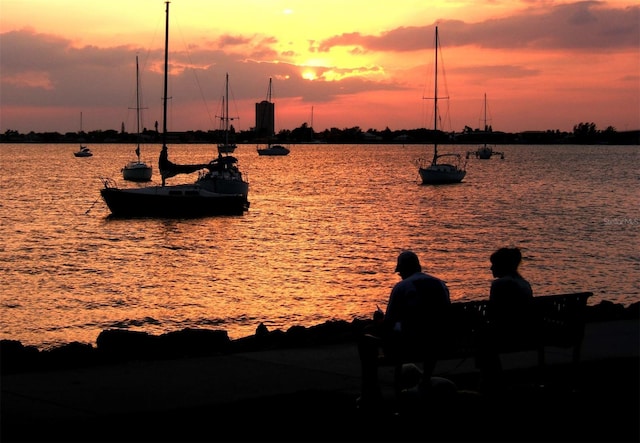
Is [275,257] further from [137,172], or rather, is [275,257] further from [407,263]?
[137,172]

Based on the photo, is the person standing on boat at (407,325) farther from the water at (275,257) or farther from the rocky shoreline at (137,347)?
the water at (275,257)

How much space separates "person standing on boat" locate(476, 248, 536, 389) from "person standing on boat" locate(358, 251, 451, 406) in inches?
24.5

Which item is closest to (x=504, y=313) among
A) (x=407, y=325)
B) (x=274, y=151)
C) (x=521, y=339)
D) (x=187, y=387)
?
(x=521, y=339)

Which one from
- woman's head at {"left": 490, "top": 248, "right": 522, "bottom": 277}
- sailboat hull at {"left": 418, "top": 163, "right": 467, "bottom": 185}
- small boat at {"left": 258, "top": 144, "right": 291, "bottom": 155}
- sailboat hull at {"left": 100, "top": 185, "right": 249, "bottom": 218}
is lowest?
sailboat hull at {"left": 100, "top": 185, "right": 249, "bottom": 218}

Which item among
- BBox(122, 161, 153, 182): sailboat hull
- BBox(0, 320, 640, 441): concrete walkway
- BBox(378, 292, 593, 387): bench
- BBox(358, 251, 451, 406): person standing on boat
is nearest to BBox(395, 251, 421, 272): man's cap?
BBox(358, 251, 451, 406): person standing on boat

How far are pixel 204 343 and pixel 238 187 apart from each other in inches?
1887

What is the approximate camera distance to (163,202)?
51.2 metres

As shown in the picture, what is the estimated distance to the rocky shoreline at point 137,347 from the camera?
11.0 m

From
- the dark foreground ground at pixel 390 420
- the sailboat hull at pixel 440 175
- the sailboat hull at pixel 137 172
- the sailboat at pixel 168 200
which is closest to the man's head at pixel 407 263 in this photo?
the dark foreground ground at pixel 390 420

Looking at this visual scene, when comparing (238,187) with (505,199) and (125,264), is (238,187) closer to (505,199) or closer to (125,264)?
(125,264)

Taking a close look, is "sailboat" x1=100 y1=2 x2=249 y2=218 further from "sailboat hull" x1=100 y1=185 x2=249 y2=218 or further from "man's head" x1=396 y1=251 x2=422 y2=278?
"man's head" x1=396 y1=251 x2=422 y2=278

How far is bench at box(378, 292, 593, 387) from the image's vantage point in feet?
27.8

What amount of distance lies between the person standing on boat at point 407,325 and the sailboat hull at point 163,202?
43765 millimetres

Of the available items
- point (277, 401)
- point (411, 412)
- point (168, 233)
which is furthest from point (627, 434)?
point (168, 233)
